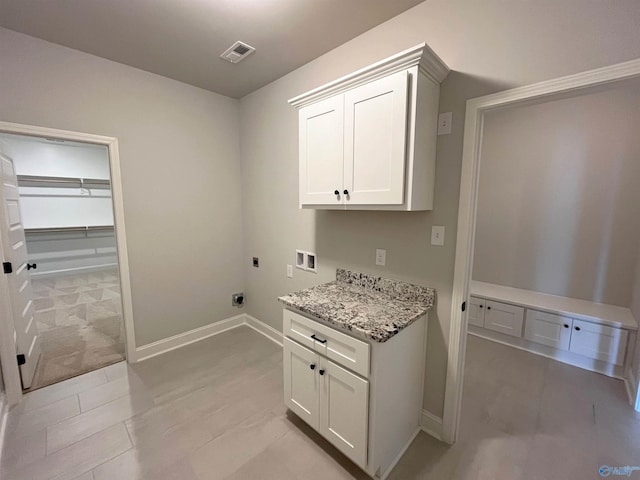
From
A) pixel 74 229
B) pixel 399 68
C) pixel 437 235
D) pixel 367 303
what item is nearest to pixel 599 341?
pixel 437 235

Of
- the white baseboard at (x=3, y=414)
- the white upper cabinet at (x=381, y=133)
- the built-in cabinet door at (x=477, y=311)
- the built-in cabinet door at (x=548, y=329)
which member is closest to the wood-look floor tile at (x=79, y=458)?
the white baseboard at (x=3, y=414)

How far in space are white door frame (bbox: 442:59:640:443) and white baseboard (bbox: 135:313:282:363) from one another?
5.78ft

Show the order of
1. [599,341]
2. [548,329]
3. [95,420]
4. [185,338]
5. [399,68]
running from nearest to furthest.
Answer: [399,68] < [95,420] < [599,341] < [548,329] < [185,338]

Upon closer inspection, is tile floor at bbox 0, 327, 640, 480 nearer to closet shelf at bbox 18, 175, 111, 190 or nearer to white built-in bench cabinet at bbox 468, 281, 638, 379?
white built-in bench cabinet at bbox 468, 281, 638, 379

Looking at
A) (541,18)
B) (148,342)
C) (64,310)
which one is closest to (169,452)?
(148,342)

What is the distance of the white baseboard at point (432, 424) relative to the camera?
5.80 feet

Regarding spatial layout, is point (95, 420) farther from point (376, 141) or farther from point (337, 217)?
point (376, 141)

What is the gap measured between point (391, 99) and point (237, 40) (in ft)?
4.43

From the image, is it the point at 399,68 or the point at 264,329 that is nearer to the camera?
the point at 399,68

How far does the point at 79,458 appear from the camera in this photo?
5.30ft

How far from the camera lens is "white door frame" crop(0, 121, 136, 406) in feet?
6.38

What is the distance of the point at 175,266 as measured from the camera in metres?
2.83

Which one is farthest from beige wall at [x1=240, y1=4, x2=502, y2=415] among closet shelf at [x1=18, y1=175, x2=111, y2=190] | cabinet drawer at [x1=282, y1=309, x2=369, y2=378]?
closet shelf at [x1=18, y1=175, x2=111, y2=190]

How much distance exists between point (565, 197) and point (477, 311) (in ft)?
4.97
